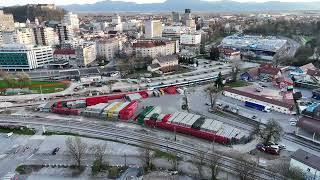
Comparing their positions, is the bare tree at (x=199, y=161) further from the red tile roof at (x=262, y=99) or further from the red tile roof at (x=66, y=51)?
the red tile roof at (x=66, y=51)

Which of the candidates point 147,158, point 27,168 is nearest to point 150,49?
point 147,158

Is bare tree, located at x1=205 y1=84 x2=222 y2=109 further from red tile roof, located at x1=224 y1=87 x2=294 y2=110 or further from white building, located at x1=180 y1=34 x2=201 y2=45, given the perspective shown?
white building, located at x1=180 y1=34 x2=201 y2=45

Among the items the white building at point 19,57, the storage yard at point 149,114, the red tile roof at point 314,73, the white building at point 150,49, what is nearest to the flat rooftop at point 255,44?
the white building at point 150,49

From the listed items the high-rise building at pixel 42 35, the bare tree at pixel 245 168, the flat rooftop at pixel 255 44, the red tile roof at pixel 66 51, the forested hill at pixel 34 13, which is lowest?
the bare tree at pixel 245 168

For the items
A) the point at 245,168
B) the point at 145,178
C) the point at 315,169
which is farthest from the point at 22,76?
the point at 315,169

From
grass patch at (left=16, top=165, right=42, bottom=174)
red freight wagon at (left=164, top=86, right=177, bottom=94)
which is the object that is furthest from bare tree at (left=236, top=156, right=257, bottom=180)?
red freight wagon at (left=164, top=86, right=177, bottom=94)

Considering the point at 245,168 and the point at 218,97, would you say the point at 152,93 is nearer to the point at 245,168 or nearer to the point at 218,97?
the point at 218,97

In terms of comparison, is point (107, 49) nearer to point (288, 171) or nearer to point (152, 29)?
point (152, 29)
